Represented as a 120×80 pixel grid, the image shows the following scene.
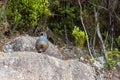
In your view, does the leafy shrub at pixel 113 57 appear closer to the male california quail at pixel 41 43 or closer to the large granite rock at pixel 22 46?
the large granite rock at pixel 22 46

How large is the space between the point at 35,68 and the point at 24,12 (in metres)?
1.55

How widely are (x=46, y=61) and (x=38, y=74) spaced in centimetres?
22

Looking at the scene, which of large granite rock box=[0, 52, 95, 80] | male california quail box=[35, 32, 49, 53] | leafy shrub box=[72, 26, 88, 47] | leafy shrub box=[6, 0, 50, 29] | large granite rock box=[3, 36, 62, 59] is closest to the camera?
large granite rock box=[0, 52, 95, 80]

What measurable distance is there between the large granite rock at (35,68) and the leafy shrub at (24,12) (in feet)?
3.81

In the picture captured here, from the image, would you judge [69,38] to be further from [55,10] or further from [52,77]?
[52,77]

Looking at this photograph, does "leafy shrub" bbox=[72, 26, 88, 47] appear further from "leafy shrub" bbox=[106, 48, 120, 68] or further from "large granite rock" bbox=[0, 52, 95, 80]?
"large granite rock" bbox=[0, 52, 95, 80]

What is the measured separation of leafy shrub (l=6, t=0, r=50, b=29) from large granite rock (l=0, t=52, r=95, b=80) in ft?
3.81

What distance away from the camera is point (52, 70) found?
402 cm

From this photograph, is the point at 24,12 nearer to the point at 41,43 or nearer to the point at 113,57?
the point at 41,43

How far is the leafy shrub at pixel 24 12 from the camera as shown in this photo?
17.1 feet

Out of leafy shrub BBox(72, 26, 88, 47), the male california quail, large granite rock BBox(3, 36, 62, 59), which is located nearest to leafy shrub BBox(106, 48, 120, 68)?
leafy shrub BBox(72, 26, 88, 47)

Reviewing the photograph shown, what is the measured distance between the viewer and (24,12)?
5.29 meters

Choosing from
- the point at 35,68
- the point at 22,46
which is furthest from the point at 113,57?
the point at 35,68

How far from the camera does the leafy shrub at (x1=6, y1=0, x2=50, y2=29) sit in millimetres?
5199
